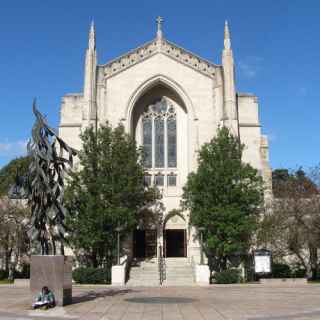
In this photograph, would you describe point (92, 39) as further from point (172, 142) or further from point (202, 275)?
point (202, 275)

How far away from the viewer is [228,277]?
93.9ft

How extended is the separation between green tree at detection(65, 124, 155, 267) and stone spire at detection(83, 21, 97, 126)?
376 cm

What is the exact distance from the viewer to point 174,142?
37.7 m

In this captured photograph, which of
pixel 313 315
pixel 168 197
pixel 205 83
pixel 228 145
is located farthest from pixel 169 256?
pixel 313 315

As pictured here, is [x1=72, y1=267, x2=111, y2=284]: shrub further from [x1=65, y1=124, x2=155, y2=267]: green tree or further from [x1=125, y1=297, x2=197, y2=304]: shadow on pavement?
[x1=125, y1=297, x2=197, y2=304]: shadow on pavement

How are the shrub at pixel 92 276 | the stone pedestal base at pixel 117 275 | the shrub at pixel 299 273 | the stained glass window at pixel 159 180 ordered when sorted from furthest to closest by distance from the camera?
the stained glass window at pixel 159 180 < the shrub at pixel 299 273 < the shrub at pixel 92 276 < the stone pedestal base at pixel 117 275

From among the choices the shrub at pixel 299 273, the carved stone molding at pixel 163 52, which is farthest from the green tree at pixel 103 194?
→ the shrub at pixel 299 273

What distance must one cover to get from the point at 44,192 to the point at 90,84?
2096cm

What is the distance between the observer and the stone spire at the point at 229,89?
35.5 metres

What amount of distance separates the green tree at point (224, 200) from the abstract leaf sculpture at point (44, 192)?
14927 millimetres

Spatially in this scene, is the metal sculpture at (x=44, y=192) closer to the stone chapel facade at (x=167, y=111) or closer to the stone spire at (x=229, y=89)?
the stone chapel facade at (x=167, y=111)

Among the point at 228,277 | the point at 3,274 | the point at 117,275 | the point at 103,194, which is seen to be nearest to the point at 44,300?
the point at 117,275

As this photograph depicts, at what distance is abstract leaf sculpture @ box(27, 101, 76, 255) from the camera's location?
642 inches

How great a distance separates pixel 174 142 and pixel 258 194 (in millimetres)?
9672
